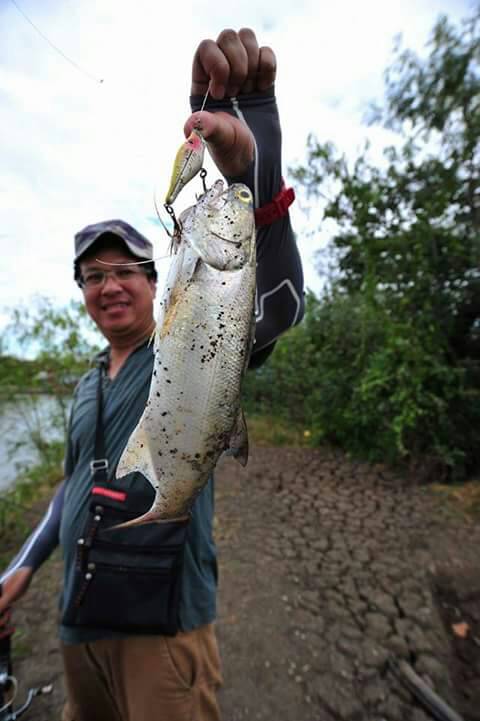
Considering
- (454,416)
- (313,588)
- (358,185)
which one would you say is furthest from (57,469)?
(358,185)

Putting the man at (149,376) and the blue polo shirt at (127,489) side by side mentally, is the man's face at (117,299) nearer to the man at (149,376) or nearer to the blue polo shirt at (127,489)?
the man at (149,376)

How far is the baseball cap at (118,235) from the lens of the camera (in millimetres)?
1980

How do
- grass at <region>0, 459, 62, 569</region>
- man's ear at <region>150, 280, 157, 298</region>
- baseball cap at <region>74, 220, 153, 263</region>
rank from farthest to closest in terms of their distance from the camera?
grass at <region>0, 459, 62, 569</region>
man's ear at <region>150, 280, 157, 298</region>
baseball cap at <region>74, 220, 153, 263</region>

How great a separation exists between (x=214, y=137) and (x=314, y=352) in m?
8.23

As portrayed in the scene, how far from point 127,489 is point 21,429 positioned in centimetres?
579

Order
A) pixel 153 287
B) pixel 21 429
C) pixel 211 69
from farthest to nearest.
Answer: pixel 21 429 → pixel 153 287 → pixel 211 69

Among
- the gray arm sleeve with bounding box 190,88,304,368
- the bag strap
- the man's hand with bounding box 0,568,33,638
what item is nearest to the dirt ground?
the man's hand with bounding box 0,568,33,638

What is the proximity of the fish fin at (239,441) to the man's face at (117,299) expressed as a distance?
1.12m

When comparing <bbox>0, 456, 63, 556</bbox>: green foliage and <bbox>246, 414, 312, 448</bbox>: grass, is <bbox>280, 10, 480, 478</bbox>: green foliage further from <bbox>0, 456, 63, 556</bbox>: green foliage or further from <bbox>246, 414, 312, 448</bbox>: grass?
<bbox>0, 456, 63, 556</bbox>: green foliage

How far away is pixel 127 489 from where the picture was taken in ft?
5.33

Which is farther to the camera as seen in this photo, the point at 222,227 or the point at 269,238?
the point at 269,238

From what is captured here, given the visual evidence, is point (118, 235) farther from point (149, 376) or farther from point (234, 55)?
point (234, 55)

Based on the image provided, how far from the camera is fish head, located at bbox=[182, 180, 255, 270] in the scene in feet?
3.50

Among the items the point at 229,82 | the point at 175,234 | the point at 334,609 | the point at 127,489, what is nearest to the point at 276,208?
the point at 229,82
